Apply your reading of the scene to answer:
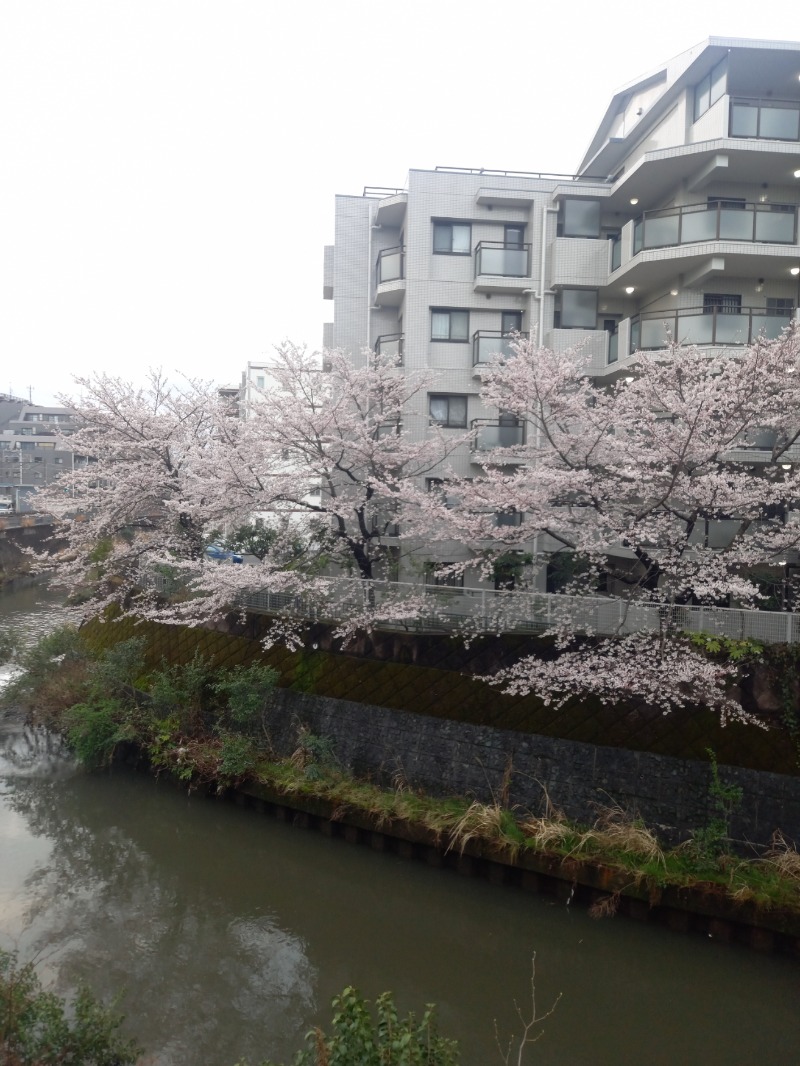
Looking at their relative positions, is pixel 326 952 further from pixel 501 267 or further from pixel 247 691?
pixel 501 267

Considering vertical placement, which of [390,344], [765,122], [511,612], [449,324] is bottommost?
[511,612]

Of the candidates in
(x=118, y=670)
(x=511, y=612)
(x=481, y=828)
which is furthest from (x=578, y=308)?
(x=118, y=670)

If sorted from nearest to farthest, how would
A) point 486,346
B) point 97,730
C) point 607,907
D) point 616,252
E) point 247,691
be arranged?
1. point 607,907
2. point 247,691
3. point 97,730
4. point 616,252
5. point 486,346

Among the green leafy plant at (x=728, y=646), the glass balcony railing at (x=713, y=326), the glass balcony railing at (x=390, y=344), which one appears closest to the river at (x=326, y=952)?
the green leafy plant at (x=728, y=646)

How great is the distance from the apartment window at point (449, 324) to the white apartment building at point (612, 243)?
29mm

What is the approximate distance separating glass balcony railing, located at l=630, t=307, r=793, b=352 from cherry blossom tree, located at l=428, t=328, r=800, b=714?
1652mm

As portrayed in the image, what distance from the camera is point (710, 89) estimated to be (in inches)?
547

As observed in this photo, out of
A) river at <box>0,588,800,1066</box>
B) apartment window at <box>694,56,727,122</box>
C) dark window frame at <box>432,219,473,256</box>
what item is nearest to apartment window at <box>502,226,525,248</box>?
dark window frame at <box>432,219,473,256</box>

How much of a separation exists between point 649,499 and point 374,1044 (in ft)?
26.0

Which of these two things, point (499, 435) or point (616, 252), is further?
point (499, 435)

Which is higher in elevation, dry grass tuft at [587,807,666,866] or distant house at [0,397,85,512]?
distant house at [0,397,85,512]

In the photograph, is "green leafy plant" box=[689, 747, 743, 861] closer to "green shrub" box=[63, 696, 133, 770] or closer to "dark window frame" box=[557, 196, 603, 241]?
"green shrub" box=[63, 696, 133, 770]

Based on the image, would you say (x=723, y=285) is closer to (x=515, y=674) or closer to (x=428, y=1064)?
(x=515, y=674)

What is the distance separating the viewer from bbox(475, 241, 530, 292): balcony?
614 inches
